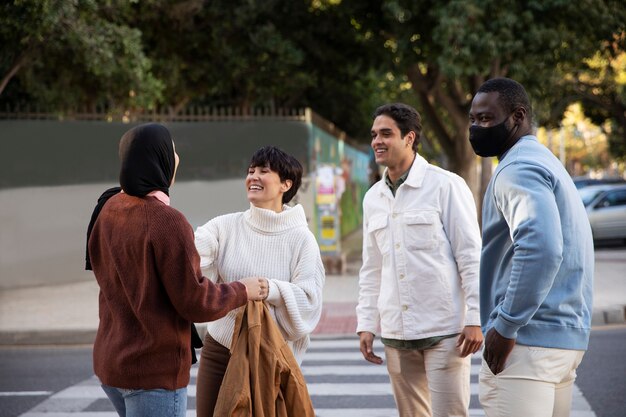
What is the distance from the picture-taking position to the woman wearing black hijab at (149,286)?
3.07 meters

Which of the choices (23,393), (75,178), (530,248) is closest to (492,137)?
(530,248)

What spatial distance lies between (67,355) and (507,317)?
286 inches

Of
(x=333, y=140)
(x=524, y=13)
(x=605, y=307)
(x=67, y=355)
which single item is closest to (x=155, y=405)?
(x=67, y=355)

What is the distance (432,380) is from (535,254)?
131 centimetres

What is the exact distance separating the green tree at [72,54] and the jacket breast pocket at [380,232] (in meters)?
9.52

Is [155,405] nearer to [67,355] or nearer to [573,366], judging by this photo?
[573,366]

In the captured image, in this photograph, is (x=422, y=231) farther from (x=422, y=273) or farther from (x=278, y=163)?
(x=278, y=163)

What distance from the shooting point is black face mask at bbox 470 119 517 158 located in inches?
126

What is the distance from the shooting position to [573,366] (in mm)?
3104

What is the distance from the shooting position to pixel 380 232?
4.26 metres

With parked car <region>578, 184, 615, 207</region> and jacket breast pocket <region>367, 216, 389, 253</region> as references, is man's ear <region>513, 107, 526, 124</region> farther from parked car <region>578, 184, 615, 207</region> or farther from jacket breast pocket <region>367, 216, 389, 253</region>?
parked car <region>578, 184, 615, 207</region>

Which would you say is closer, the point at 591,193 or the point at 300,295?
the point at 300,295

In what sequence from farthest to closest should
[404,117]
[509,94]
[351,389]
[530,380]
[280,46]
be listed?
[280,46]
[351,389]
[404,117]
[509,94]
[530,380]

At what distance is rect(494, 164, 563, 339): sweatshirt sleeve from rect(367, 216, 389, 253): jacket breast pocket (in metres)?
1.29
